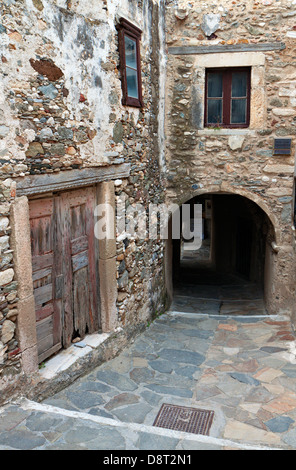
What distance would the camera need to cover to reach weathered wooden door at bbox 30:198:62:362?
371 centimetres

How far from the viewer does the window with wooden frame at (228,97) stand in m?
6.51

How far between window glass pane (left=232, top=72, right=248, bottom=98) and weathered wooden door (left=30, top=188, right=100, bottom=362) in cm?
338

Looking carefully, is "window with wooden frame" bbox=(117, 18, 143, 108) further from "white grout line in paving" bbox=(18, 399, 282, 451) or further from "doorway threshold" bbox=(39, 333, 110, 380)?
"white grout line in paving" bbox=(18, 399, 282, 451)

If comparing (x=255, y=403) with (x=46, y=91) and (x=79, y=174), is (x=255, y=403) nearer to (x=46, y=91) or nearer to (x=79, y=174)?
(x=79, y=174)

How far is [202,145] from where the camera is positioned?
6672mm

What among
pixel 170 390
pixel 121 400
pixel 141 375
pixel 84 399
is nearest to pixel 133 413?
pixel 121 400

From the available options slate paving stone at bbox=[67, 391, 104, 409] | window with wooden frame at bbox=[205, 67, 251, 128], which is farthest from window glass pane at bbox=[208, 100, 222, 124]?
slate paving stone at bbox=[67, 391, 104, 409]

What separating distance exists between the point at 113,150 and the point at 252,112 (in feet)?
9.38

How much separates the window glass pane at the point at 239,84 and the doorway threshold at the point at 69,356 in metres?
4.28

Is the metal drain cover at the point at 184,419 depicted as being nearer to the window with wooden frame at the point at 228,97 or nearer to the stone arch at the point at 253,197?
the stone arch at the point at 253,197

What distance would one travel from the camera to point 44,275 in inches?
152

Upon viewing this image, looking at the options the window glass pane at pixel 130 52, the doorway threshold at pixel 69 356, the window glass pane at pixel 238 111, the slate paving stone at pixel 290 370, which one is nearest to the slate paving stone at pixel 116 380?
the doorway threshold at pixel 69 356

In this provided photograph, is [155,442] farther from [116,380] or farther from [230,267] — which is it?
[230,267]
